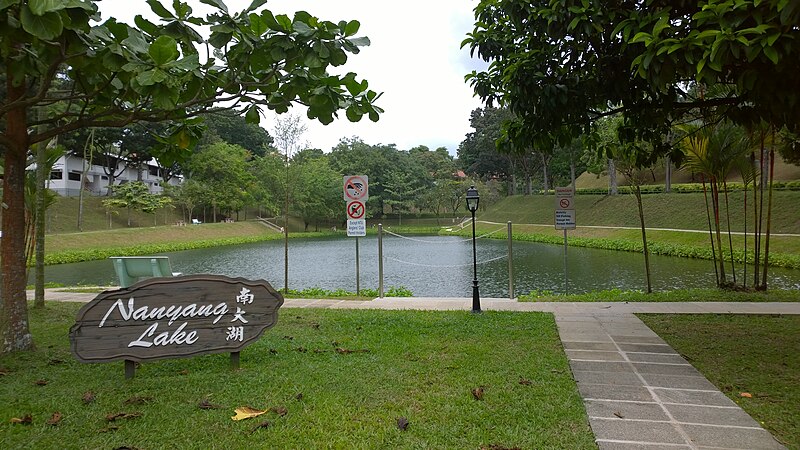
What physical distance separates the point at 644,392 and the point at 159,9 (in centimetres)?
405

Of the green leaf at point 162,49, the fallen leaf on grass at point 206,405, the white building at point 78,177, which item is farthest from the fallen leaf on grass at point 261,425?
the white building at point 78,177

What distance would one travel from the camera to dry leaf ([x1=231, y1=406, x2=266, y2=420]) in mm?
2615

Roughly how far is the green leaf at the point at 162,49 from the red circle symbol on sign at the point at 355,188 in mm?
5214

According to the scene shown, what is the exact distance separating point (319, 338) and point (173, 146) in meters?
2.42

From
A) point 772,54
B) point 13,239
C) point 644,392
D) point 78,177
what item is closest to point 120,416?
point 13,239

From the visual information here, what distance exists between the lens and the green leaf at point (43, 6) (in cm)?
206

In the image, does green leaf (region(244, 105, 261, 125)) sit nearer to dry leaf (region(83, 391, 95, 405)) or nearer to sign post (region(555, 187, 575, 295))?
dry leaf (region(83, 391, 95, 405))

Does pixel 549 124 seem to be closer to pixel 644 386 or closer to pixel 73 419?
pixel 644 386

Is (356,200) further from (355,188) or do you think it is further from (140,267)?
(140,267)

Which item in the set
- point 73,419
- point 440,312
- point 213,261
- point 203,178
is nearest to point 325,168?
point 203,178

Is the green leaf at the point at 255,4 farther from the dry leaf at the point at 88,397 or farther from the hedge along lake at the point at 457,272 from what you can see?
the hedge along lake at the point at 457,272

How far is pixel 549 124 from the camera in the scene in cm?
439

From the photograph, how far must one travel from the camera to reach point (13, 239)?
379 cm

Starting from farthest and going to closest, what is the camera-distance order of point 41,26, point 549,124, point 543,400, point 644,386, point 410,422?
point 549,124 < point 644,386 < point 543,400 < point 410,422 < point 41,26
